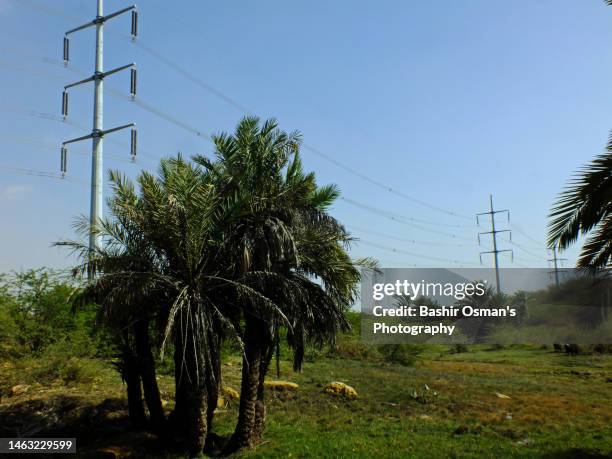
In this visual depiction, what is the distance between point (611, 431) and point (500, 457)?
627 cm

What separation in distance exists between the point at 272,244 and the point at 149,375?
6279 mm

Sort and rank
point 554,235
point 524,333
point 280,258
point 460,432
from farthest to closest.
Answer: point 524,333 < point 460,432 < point 280,258 < point 554,235

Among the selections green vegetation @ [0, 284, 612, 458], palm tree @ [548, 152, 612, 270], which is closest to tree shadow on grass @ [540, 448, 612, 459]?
green vegetation @ [0, 284, 612, 458]

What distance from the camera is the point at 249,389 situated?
64.3ft

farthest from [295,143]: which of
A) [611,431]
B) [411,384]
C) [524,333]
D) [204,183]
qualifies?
[524,333]

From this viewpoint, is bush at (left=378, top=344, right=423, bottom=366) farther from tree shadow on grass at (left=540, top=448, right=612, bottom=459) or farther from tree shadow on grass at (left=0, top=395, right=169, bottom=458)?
tree shadow on grass at (left=0, top=395, right=169, bottom=458)

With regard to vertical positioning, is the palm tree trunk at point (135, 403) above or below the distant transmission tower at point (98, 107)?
below

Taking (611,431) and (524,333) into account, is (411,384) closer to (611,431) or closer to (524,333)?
(611,431)

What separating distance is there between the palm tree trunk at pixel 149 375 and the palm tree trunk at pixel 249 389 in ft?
8.58

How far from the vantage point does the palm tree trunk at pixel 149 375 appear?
797 inches

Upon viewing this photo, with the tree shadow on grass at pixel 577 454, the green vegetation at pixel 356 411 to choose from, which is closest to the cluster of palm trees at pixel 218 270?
the green vegetation at pixel 356 411

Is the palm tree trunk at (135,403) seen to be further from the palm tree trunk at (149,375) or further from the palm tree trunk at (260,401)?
the palm tree trunk at (260,401)

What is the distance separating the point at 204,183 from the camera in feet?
63.9

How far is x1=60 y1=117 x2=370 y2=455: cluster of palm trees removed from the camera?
17609 mm
